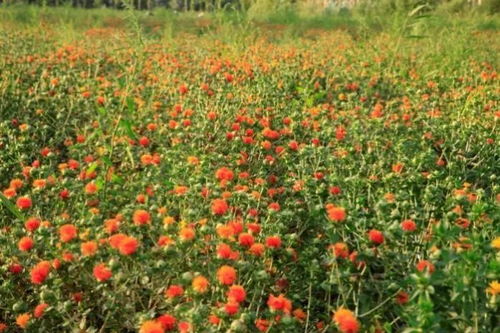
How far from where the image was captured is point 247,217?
2016mm

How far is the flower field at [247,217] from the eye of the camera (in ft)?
4.93

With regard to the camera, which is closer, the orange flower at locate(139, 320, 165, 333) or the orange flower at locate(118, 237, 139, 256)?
the orange flower at locate(139, 320, 165, 333)

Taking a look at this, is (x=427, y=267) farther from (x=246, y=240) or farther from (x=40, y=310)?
(x=40, y=310)

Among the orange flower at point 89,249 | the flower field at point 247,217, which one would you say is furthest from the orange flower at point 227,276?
the orange flower at point 89,249

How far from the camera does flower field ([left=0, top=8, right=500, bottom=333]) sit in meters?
1.50

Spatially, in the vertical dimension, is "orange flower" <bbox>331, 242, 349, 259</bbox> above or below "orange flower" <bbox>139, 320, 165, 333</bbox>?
above

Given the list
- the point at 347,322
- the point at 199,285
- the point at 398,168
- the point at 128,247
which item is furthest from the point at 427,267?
the point at 398,168

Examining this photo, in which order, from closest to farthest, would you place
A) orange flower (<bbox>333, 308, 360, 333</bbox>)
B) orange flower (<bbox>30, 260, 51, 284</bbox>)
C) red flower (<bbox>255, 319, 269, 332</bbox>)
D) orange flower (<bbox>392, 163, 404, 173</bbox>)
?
1. orange flower (<bbox>333, 308, 360, 333</bbox>)
2. red flower (<bbox>255, 319, 269, 332</bbox>)
3. orange flower (<bbox>30, 260, 51, 284</bbox>)
4. orange flower (<bbox>392, 163, 404, 173</bbox>)

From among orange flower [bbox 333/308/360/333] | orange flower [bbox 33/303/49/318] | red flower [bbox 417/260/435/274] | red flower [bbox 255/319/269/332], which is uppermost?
red flower [bbox 417/260/435/274]

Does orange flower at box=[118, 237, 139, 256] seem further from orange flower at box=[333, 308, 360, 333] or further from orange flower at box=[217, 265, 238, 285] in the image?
orange flower at box=[333, 308, 360, 333]

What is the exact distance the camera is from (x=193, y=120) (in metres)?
3.37

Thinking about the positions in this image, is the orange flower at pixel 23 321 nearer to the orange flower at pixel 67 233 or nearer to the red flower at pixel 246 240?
the orange flower at pixel 67 233

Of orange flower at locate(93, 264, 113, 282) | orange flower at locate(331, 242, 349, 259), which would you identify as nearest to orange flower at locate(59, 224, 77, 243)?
orange flower at locate(93, 264, 113, 282)

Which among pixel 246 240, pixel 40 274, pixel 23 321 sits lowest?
pixel 23 321
